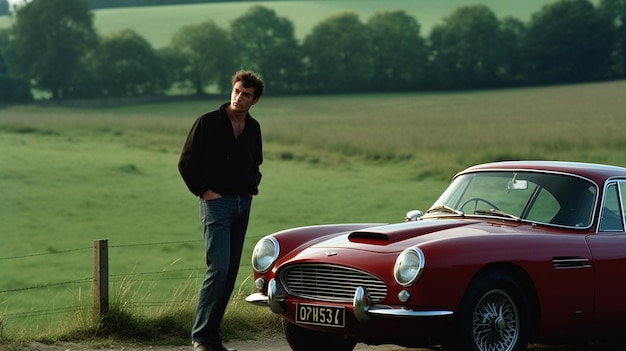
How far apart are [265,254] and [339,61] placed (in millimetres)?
57090

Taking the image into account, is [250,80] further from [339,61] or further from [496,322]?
[339,61]

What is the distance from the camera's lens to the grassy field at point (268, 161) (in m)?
31.8

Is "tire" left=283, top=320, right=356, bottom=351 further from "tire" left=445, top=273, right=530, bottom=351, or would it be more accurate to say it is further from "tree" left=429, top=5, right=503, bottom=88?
"tree" left=429, top=5, right=503, bottom=88

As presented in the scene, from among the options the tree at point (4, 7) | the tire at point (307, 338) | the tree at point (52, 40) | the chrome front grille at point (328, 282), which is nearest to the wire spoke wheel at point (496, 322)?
the chrome front grille at point (328, 282)

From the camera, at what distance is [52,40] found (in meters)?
68.9

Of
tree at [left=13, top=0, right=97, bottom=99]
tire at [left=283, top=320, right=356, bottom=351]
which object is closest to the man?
tire at [left=283, top=320, right=356, bottom=351]

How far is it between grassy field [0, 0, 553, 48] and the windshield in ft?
202

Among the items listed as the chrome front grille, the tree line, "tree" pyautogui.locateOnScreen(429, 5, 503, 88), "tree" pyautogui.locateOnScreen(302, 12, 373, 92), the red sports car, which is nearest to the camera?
the red sports car

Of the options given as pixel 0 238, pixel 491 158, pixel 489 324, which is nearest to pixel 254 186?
pixel 489 324

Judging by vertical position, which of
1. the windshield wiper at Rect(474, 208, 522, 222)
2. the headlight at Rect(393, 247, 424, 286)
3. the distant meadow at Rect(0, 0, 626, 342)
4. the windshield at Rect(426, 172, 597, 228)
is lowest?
the distant meadow at Rect(0, 0, 626, 342)

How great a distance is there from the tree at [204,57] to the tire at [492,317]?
55.2 metres

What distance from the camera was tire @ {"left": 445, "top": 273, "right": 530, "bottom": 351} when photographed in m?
7.55

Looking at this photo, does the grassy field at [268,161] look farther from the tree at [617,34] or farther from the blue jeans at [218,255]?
the blue jeans at [218,255]

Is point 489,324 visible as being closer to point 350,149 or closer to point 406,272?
point 406,272
